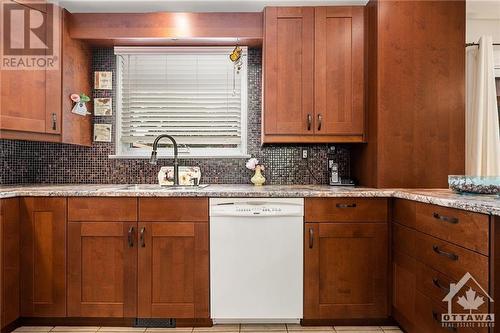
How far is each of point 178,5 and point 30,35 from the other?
1094mm

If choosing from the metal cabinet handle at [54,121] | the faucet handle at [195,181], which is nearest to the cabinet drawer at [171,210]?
the faucet handle at [195,181]

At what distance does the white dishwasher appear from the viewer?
2.21 meters

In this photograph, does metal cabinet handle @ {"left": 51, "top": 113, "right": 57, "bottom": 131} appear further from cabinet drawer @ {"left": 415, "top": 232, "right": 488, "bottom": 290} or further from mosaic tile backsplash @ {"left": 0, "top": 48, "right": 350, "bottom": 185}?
cabinet drawer @ {"left": 415, "top": 232, "right": 488, "bottom": 290}

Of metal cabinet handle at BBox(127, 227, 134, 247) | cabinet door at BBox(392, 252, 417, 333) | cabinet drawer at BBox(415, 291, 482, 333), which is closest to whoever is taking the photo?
cabinet drawer at BBox(415, 291, 482, 333)

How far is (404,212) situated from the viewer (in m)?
2.09

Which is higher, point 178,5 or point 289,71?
point 178,5

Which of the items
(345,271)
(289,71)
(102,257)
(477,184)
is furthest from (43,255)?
(477,184)

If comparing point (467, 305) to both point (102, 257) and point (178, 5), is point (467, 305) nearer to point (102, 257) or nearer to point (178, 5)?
point (102, 257)

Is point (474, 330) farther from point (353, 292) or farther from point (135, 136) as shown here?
point (135, 136)

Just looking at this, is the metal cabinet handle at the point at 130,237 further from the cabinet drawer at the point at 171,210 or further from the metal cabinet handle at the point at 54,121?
the metal cabinet handle at the point at 54,121

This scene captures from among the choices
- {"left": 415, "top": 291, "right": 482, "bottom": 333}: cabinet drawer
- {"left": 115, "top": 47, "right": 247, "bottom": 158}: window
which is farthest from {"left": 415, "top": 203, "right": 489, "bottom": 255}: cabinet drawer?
{"left": 115, "top": 47, "right": 247, "bottom": 158}: window

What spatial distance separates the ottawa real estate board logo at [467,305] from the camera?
136 centimetres

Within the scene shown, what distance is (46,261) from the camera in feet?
7.21

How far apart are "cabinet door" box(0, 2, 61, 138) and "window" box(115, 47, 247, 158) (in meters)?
0.55
